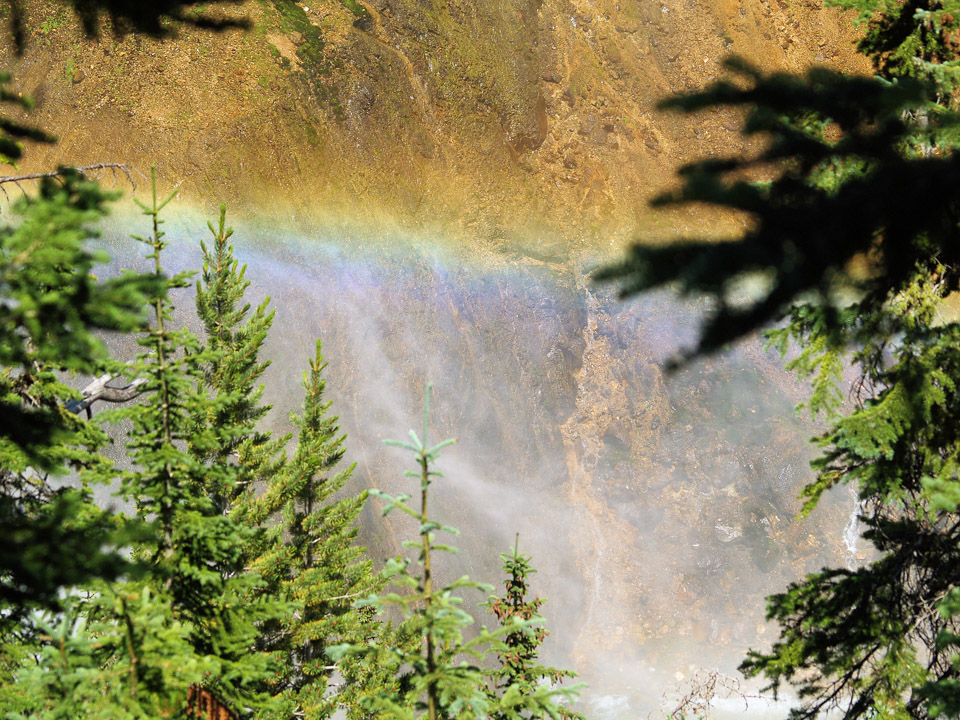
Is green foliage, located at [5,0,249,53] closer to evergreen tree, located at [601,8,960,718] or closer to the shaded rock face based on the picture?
evergreen tree, located at [601,8,960,718]

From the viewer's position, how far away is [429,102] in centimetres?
2527

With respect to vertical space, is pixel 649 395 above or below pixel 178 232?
below

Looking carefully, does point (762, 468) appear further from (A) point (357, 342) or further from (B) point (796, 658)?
(B) point (796, 658)

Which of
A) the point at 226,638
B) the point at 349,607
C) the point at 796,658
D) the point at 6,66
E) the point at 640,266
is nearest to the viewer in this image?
the point at 640,266

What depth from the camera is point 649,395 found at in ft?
80.7

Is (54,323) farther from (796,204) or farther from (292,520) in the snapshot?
(292,520)

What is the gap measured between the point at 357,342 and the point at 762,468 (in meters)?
13.3

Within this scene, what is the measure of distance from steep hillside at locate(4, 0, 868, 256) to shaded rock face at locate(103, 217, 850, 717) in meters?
1.99

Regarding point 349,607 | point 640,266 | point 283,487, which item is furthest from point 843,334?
point 349,607

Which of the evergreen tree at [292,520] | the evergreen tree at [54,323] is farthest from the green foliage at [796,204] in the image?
the evergreen tree at [292,520]

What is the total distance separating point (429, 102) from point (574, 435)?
12.7m

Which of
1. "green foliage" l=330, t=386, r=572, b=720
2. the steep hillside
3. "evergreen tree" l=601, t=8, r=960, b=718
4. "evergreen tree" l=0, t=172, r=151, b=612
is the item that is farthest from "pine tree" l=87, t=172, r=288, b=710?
the steep hillside

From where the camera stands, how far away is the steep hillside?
2109 cm

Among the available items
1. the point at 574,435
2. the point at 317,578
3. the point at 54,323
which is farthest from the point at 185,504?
the point at 574,435
